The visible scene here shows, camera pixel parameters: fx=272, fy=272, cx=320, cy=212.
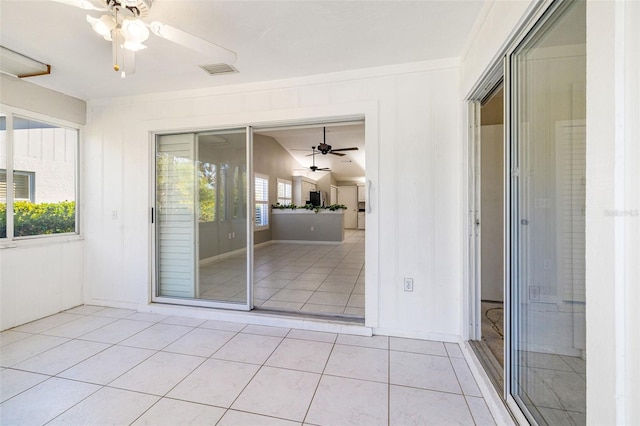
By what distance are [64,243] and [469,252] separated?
4.21 m

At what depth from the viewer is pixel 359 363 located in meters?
2.03

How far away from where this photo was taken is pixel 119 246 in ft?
10.3

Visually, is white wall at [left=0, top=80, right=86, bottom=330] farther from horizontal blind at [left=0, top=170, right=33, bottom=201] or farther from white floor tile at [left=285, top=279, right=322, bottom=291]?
white floor tile at [left=285, top=279, right=322, bottom=291]

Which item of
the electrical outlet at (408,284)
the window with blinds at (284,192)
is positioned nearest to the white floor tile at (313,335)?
the electrical outlet at (408,284)

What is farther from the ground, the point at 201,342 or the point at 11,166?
the point at 11,166

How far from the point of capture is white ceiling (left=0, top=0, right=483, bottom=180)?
5.66 ft

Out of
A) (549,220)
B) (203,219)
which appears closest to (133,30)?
(203,219)

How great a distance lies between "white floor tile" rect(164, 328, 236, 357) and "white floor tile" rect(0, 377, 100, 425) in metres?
0.58

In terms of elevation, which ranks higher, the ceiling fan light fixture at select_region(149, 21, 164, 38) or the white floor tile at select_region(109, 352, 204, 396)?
the ceiling fan light fixture at select_region(149, 21, 164, 38)

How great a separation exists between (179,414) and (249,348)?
0.76 metres

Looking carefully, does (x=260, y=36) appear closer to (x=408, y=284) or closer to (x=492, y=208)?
(x=408, y=284)

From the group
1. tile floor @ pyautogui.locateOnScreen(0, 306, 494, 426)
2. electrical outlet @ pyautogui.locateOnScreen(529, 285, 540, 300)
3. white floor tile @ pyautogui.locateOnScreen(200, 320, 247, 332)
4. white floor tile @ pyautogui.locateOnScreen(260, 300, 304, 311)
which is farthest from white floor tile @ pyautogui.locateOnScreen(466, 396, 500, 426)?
white floor tile @ pyautogui.locateOnScreen(200, 320, 247, 332)
